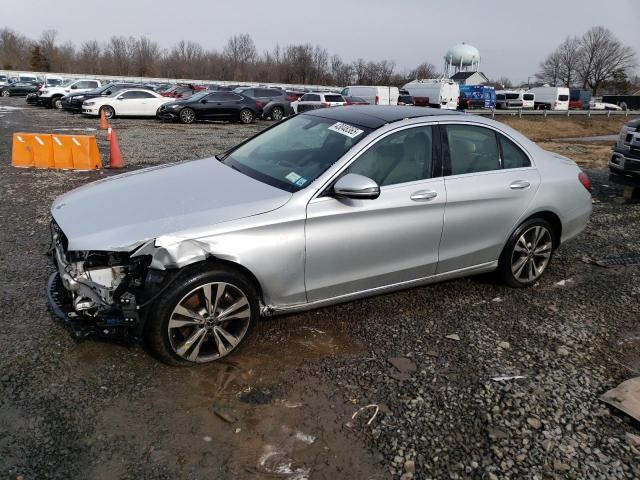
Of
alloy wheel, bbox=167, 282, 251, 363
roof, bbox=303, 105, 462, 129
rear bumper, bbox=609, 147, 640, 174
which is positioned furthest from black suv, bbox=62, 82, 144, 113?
alloy wheel, bbox=167, 282, 251, 363

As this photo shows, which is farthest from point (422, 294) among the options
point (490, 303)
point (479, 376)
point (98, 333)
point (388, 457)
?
point (98, 333)

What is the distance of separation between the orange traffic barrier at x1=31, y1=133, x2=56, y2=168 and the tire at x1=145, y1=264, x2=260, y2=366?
331 inches

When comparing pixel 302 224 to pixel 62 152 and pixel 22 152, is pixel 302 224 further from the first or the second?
pixel 22 152

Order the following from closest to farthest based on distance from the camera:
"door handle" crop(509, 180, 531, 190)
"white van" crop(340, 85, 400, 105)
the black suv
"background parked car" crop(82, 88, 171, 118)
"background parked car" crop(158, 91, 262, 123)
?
"door handle" crop(509, 180, 531, 190), "background parked car" crop(158, 91, 262, 123), "background parked car" crop(82, 88, 171, 118), the black suv, "white van" crop(340, 85, 400, 105)

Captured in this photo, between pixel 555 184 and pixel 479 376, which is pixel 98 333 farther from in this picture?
pixel 555 184

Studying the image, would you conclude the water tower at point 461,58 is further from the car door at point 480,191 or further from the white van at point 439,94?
the car door at point 480,191

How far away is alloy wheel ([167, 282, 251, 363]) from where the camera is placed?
3.13 meters

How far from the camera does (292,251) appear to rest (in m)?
3.33

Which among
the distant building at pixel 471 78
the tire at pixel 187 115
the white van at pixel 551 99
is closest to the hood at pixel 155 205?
the tire at pixel 187 115

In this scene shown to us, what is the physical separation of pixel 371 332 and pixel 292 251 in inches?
39.8

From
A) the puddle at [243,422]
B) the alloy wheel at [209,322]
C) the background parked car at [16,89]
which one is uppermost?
the background parked car at [16,89]

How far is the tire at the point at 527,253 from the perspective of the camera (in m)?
4.53

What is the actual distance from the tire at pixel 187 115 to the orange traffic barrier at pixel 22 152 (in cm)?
1128

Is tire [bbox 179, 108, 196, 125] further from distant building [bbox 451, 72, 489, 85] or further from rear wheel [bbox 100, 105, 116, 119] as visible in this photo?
distant building [bbox 451, 72, 489, 85]
